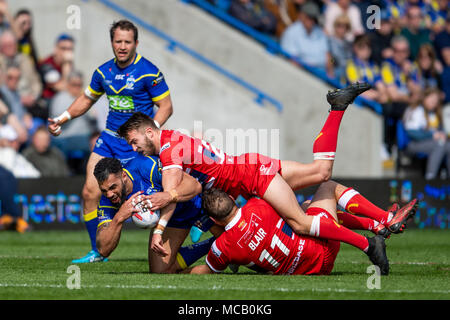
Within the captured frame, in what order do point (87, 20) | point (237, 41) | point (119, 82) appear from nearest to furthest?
point (119, 82), point (87, 20), point (237, 41)

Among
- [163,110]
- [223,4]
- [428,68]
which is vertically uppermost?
[223,4]

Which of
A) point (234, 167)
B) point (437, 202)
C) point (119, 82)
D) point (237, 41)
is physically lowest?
point (437, 202)

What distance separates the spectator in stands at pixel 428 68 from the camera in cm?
1828

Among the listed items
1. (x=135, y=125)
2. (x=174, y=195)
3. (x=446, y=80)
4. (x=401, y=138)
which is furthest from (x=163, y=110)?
(x=446, y=80)

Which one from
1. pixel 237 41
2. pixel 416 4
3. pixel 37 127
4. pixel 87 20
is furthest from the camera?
pixel 416 4

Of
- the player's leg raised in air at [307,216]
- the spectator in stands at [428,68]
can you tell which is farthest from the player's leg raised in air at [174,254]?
the spectator in stands at [428,68]

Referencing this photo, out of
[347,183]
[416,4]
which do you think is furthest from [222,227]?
[416,4]

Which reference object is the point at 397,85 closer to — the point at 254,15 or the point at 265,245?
the point at 254,15

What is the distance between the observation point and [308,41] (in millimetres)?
17547

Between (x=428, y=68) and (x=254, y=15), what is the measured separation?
4023 millimetres

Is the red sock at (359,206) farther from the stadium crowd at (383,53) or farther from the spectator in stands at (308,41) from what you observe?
the spectator in stands at (308,41)

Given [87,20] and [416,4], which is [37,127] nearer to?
[87,20]

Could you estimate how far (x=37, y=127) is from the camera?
48.2ft
